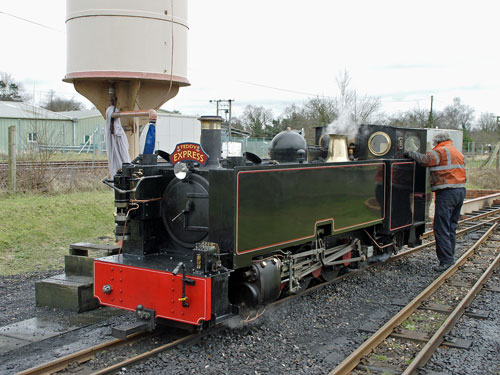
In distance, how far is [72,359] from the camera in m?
4.23

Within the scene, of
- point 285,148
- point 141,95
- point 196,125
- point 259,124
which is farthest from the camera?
point 259,124

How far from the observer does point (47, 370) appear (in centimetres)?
403

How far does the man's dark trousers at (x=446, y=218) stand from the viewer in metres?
8.02

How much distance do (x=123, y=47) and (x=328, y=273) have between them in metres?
4.45

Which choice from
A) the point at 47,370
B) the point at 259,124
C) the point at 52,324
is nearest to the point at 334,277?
the point at 52,324

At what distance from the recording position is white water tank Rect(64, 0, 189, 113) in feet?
24.5

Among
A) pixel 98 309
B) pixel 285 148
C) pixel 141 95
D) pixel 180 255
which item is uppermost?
pixel 141 95

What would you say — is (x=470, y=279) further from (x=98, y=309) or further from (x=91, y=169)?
(x=91, y=169)

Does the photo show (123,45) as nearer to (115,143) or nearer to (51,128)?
(115,143)

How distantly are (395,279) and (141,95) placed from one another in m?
4.87

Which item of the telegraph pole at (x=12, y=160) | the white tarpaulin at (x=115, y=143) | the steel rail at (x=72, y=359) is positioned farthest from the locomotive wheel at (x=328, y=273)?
the telegraph pole at (x=12, y=160)

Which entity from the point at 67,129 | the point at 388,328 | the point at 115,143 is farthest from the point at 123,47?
the point at 67,129

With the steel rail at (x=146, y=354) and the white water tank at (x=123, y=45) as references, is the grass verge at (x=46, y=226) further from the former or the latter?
the steel rail at (x=146, y=354)

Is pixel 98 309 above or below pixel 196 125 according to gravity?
below
